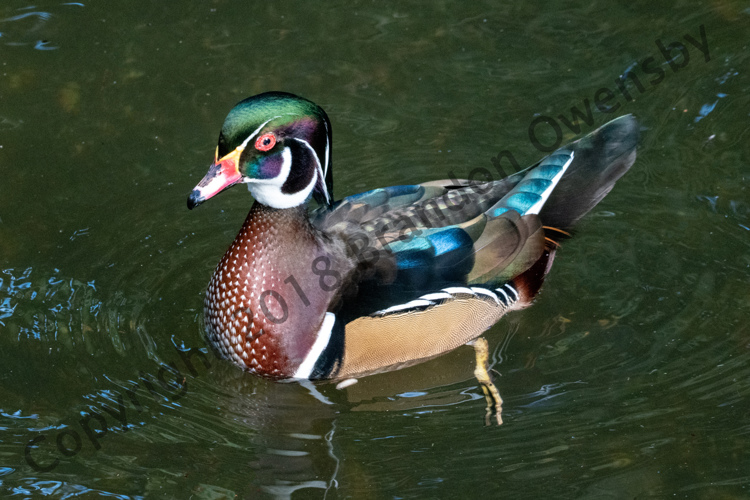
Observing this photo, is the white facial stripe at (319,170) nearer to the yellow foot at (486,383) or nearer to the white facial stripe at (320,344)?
the white facial stripe at (320,344)

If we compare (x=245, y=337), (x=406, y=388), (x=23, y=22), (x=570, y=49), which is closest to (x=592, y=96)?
(x=570, y=49)

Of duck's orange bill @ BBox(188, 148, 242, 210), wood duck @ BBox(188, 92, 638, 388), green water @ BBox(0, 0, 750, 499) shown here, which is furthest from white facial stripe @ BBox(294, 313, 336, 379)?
duck's orange bill @ BBox(188, 148, 242, 210)

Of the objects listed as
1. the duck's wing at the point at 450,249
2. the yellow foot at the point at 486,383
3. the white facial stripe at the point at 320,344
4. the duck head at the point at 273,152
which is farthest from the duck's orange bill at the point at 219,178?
the yellow foot at the point at 486,383

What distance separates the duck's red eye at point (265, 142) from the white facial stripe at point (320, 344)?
0.80 m

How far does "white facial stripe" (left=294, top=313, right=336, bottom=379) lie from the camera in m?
4.36

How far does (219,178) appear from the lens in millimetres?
4121

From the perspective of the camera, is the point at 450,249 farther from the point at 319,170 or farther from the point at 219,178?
the point at 219,178

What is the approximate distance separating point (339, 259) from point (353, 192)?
1.41 m

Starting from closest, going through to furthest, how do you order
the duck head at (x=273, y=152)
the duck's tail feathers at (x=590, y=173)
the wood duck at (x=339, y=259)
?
1. the duck head at (x=273, y=152)
2. the wood duck at (x=339, y=259)
3. the duck's tail feathers at (x=590, y=173)

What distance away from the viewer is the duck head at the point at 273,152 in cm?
409

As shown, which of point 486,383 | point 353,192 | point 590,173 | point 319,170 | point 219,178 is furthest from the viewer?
point 353,192

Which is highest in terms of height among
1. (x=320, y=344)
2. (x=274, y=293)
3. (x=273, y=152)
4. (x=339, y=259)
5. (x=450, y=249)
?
(x=273, y=152)

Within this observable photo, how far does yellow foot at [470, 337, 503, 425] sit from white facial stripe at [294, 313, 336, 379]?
79 centimetres

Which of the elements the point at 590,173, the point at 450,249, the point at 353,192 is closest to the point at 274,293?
the point at 450,249
